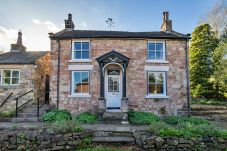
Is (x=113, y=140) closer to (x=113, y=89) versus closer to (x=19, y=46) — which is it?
(x=113, y=89)

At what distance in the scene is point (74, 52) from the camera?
14.4 m

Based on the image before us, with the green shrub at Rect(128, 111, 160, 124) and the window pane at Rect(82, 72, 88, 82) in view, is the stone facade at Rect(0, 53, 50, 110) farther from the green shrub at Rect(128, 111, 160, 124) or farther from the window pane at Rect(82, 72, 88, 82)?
the green shrub at Rect(128, 111, 160, 124)

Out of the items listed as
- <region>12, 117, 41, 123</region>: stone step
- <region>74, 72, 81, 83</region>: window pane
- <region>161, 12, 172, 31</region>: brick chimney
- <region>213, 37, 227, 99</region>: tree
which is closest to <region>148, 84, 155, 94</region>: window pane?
<region>74, 72, 81, 83</region>: window pane

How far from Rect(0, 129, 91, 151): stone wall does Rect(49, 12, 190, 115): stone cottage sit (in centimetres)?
516

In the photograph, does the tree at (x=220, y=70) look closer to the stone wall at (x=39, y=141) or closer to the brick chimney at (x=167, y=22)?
the brick chimney at (x=167, y=22)

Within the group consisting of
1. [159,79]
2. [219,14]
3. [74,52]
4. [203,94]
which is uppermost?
[219,14]

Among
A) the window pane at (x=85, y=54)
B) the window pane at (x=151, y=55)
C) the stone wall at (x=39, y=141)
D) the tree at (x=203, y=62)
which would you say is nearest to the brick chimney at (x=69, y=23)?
the window pane at (x=85, y=54)

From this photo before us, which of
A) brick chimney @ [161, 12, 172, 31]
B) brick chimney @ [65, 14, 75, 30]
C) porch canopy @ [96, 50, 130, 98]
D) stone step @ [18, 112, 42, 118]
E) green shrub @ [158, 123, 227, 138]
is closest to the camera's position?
green shrub @ [158, 123, 227, 138]

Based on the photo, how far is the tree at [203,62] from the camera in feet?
75.6

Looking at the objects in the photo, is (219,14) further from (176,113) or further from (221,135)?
(221,135)

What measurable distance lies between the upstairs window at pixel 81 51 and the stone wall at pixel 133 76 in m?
0.36

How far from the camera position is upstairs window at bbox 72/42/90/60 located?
14.4 m

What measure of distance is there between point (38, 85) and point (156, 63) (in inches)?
387

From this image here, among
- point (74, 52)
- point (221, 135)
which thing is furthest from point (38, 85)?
point (221, 135)
